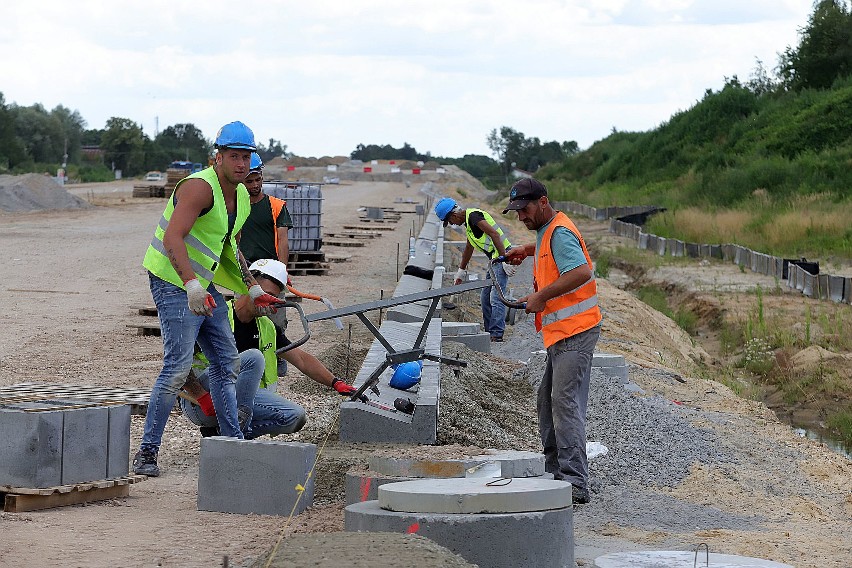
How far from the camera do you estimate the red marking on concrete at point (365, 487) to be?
20.0 ft

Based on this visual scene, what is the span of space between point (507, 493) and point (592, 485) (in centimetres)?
252

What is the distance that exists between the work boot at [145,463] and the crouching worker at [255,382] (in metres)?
0.38

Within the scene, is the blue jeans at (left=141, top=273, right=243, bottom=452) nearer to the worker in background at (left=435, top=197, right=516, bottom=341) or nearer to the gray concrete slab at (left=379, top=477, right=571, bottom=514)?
the gray concrete slab at (left=379, top=477, right=571, bottom=514)

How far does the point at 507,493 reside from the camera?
5379mm

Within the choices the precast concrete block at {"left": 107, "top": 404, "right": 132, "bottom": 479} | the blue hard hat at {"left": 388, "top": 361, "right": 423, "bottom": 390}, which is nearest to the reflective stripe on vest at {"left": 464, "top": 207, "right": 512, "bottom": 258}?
the blue hard hat at {"left": 388, "top": 361, "right": 423, "bottom": 390}

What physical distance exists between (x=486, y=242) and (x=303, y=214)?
27.9 feet

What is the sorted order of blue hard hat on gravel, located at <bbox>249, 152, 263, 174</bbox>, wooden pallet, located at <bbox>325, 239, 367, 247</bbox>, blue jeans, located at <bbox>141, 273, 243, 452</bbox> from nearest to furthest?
blue jeans, located at <bbox>141, 273, 243, 452</bbox>, blue hard hat on gravel, located at <bbox>249, 152, 263, 174</bbox>, wooden pallet, located at <bbox>325, 239, 367, 247</bbox>

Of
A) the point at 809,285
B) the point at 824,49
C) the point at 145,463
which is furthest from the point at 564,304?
the point at 824,49

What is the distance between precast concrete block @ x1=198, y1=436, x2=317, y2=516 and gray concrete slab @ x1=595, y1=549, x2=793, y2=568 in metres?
1.55

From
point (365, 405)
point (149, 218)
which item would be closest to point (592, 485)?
point (365, 405)

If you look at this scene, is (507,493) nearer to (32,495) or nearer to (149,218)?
(32,495)

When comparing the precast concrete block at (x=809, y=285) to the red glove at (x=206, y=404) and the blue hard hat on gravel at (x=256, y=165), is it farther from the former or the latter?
the red glove at (x=206, y=404)

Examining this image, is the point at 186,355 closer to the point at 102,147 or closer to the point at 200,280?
the point at 200,280

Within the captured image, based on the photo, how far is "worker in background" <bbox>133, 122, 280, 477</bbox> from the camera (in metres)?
6.79
